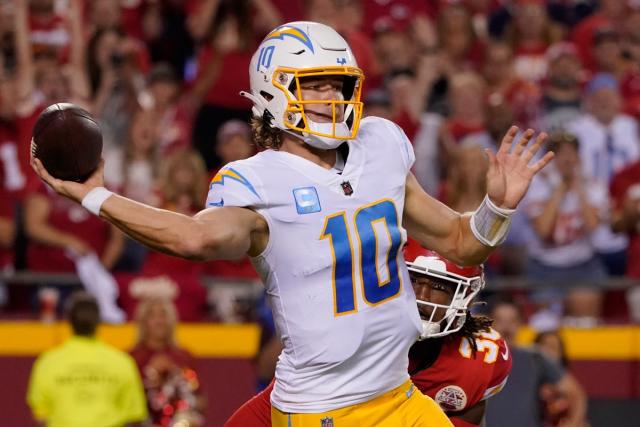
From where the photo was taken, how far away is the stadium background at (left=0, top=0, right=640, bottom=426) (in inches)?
343

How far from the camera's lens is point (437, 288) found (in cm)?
466

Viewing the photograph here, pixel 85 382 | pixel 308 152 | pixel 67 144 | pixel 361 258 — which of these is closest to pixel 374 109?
pixel 85 382

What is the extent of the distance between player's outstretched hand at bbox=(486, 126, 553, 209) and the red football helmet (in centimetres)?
38

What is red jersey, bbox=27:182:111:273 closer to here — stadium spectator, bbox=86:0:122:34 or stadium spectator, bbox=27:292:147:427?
stadium spectator, bbox=27:292:147:427

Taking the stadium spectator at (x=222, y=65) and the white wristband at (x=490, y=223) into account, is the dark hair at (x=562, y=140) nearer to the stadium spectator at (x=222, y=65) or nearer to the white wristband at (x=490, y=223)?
the stadium spectator at (x=222, y=65)

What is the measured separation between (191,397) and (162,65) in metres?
3.14

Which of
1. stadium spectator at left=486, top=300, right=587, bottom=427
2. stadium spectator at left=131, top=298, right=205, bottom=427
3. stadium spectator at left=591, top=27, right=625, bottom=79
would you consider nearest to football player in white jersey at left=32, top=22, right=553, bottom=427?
stadium spectator at left=486, top=300, right=587, bottom=427

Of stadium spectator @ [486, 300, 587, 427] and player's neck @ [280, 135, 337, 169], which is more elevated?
player's neck @ [280, 135, 337, 169]

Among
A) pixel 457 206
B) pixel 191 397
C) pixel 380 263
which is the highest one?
pixel 380 263

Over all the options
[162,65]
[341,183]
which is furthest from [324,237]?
[162,65]

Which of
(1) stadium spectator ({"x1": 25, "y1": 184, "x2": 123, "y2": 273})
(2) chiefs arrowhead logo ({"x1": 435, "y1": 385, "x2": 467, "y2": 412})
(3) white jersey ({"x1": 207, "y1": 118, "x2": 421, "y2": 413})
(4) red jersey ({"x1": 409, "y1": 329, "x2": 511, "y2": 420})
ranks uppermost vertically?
(3) white jersey ({"x1": 207, "y1": 118, "x2": 421, "y2": 413})

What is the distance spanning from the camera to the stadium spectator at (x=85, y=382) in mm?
7680

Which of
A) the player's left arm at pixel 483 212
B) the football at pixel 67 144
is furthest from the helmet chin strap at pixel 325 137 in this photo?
the football at pixel 67 144

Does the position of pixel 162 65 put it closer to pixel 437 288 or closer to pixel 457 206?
pixel 457 206
